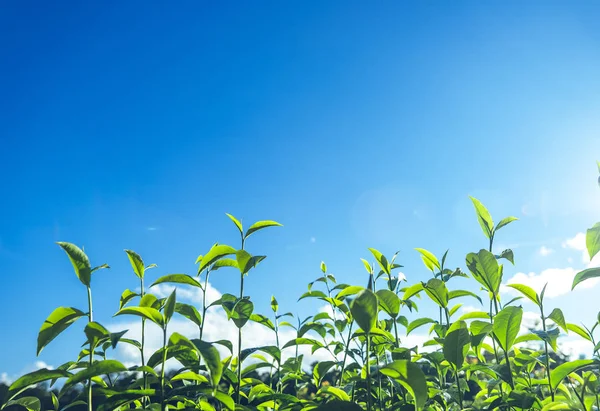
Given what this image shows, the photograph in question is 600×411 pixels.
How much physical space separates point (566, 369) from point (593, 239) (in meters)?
0.47

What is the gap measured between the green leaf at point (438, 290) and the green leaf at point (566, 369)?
1.50 feet

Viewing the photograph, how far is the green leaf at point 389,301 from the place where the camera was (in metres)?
1.80

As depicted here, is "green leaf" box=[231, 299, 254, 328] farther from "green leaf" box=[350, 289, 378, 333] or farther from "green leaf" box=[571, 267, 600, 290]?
"green leaf" box=[571, 267, 600, 290]

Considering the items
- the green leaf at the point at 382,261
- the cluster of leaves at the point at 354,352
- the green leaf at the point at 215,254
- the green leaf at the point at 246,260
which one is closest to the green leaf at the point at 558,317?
the cluster of leaves at the point at 354,352

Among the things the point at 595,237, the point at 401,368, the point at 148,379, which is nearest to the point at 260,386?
the point at 148,379

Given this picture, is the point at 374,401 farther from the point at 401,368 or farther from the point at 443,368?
the point at 401,368

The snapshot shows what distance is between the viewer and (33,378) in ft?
5.15

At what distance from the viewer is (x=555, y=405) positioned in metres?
1.45

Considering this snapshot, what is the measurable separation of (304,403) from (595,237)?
1250 millimetres

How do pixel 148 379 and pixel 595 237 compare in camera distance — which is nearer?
pixel 595 237

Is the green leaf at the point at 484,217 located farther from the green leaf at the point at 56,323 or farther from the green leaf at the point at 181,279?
the green leaf at the point at 56,323

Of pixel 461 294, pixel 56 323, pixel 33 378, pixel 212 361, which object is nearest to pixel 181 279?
pixel 56 323

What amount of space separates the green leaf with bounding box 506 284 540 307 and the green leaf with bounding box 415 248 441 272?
1.37 ft

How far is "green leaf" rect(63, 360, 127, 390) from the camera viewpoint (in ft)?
4.80
